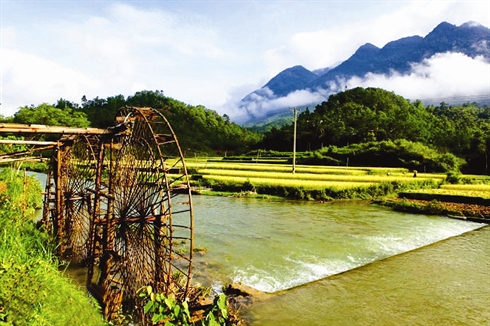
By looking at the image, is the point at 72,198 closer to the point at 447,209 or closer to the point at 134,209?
the point at 134,209

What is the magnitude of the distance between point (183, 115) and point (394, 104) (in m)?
64.7

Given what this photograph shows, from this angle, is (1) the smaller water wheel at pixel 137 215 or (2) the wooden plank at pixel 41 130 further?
(1) the smaller water wheel at pixel 137 215

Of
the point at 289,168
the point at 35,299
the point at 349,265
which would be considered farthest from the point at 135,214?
the point at 289,168

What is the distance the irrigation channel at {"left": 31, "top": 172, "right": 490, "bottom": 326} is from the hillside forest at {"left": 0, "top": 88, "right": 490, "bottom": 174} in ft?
45.5

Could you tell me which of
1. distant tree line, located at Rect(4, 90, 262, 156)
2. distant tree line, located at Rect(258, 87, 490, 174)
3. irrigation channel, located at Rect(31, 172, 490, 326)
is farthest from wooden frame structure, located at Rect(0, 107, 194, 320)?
distant tree line, located at Rect(4, 90, 262, 156)

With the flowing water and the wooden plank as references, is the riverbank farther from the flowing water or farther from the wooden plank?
the wooden plank

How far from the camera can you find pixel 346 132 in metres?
77.1

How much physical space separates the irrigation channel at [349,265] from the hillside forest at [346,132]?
45.5ft

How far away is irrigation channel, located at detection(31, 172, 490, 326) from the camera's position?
1117cm

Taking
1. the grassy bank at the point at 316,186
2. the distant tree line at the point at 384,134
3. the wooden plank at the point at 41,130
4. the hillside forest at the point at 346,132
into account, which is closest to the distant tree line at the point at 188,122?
the hillside forest at the point at 346,132

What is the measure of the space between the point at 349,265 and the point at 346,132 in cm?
6538

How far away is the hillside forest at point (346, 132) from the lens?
173 ft

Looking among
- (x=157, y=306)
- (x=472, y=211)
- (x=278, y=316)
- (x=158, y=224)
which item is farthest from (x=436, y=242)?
(x=157, y=306)

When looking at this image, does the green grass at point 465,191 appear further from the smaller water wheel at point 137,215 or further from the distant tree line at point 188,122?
the distant tree line at point 188,122
